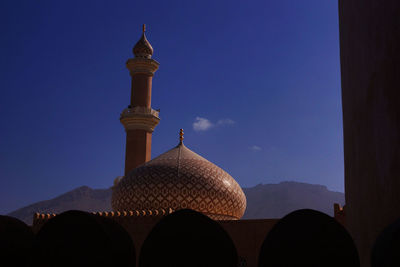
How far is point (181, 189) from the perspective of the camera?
12.1 m

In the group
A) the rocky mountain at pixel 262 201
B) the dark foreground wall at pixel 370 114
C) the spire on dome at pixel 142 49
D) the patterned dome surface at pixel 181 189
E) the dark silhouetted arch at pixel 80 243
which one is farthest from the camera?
the rocky mountain at pixel 262 201

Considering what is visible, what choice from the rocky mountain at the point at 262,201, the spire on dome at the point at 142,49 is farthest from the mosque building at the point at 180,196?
the rocky mountain at the point at 262,201

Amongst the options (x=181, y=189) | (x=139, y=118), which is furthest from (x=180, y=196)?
(x=139, y=118)

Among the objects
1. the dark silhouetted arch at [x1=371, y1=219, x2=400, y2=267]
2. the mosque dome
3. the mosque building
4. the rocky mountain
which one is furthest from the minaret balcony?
the rocky mountain

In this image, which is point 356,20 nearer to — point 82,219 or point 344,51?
point 344,51

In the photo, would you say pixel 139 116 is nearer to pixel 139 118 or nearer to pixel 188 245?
pixel 139 118

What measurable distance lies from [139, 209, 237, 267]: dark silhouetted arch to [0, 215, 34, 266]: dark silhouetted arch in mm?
767

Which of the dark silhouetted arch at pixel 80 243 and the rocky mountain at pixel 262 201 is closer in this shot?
the dark silhouetted arch at pixel 80 243

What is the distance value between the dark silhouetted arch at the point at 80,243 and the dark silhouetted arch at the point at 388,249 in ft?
5.11

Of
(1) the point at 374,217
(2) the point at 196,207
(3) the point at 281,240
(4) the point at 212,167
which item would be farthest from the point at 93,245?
(4) the point at 212,167

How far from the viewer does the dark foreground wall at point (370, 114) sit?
3.83 metres

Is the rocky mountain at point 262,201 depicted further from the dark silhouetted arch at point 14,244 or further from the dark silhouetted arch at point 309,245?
the dark silhouetted arch at point 309,245

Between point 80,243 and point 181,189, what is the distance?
29.5 ft

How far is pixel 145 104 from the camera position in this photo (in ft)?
51.1
